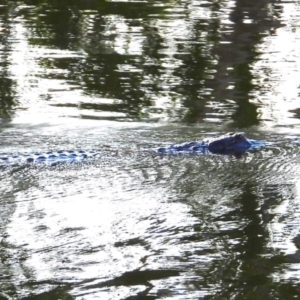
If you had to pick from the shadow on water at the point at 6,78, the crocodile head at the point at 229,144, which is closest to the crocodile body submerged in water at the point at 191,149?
the crocodile head at the point at 229,144

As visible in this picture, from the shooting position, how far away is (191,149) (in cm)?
661

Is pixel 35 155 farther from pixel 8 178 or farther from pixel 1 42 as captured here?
pixel 1 42

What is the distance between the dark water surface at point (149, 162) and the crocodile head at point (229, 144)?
0.09 m

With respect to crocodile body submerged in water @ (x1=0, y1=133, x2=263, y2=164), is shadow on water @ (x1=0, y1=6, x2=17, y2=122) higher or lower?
lower

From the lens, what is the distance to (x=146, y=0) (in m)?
13.6

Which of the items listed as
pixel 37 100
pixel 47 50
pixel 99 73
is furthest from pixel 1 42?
pixel 37 100

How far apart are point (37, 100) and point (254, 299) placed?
4.55 m

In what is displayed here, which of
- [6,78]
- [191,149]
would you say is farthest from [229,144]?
[6,78]

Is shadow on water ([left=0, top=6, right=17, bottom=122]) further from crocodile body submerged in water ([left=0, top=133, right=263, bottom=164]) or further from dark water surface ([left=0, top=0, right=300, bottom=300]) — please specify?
crocodile body submerged in water ([left=0, top=133, right=263, bottom=164])

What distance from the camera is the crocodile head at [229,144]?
260 inches

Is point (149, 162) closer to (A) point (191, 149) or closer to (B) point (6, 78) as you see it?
(A) point (191, 149)

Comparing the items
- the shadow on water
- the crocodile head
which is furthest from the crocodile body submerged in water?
the shadow on water

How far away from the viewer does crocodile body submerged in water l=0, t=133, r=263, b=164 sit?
6.33 metres

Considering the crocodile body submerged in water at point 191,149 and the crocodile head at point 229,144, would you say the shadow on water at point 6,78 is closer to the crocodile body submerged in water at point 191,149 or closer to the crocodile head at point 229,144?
the crocodile body submerged in water at point 191,149
